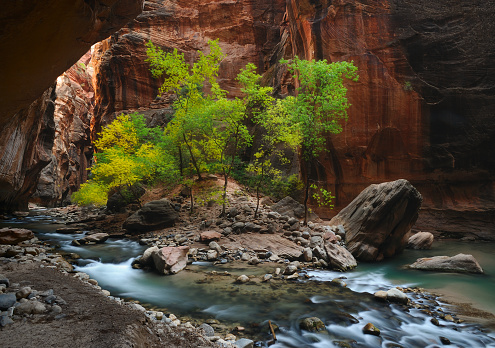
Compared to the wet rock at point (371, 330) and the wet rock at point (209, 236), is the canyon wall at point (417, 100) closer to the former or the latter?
the wet rock at point (209, 236)

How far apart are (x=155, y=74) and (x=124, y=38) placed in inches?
958

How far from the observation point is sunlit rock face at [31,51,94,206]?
116 ft

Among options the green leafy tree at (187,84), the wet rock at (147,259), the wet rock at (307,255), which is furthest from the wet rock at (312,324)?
the green leafy tree at (187,84)

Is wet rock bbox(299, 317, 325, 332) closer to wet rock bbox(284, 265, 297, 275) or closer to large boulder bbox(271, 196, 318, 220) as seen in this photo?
wet rock bbox(284, 265, 297, 275)

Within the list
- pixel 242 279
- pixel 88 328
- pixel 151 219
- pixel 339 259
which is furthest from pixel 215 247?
pixel 88 328

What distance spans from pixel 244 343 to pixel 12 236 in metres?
9.47

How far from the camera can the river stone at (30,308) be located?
13.7 ft

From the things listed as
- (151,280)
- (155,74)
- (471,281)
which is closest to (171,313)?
(151,280)

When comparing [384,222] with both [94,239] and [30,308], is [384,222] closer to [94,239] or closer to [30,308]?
[30,308]

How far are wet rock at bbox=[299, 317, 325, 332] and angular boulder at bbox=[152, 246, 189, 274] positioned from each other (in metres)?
4.47

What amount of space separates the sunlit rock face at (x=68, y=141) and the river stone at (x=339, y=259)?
76.4ft

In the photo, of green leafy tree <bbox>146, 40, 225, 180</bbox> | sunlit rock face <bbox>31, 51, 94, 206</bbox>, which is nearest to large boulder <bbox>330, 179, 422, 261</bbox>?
green leafy tree <bbox>146, 40, 225, 180</bbox>

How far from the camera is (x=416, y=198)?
1116cm

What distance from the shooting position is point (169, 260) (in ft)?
28.9
